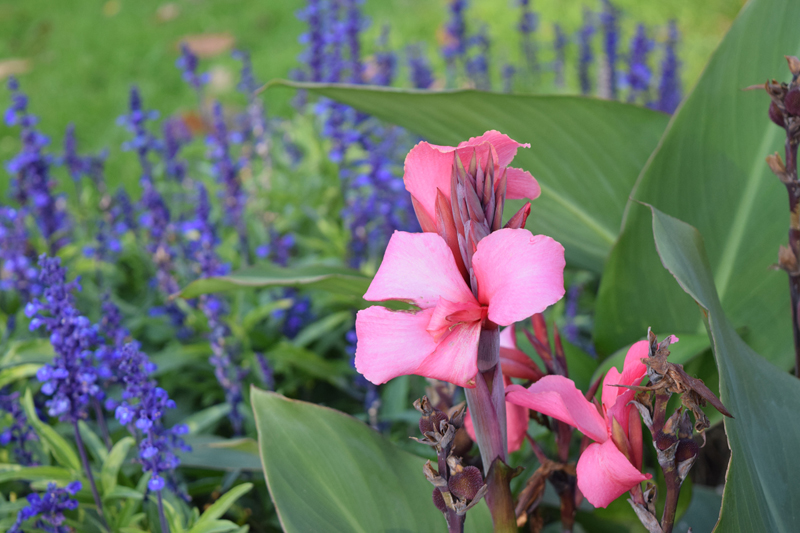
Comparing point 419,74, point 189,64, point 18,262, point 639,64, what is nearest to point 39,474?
point 18,262

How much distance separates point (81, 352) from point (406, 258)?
27.3 inches

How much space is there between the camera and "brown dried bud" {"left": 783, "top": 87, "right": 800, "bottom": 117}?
26.9 inches

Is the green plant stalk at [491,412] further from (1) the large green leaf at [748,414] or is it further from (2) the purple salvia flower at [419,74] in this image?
(2) the purple salvia flower at [419,74]

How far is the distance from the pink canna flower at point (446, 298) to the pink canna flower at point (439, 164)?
0.12ft

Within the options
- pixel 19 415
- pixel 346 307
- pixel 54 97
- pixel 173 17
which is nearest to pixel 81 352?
pixel 19 415

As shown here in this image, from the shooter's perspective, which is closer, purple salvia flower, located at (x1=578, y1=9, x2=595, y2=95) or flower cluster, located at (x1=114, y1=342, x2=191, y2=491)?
flower cluster, located at (x1=114, y1=342, x2=191, y2=491)

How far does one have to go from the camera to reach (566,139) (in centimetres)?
124

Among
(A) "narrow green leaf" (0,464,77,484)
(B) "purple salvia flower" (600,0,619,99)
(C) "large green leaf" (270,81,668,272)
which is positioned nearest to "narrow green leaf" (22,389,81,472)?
(A) "narrow green leaf" (0,464,77,484)

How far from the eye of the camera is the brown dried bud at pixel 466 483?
20.9 inches

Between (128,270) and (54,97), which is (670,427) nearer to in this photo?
(128,270)

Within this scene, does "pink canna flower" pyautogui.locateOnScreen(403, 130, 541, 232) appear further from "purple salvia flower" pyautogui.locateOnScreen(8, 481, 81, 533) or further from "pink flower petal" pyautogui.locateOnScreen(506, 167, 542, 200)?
"purple salvia flower" pyautogui.locateOnScreen(8, 481, 81, 533)

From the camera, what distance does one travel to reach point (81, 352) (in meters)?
1.00

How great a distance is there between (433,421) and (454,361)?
60 mm

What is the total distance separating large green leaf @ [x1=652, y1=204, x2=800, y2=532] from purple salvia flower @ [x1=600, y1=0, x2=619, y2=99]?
2.00 m
